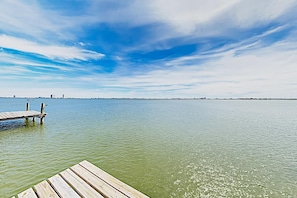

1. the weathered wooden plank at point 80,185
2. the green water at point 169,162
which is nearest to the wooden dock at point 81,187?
the weathered wooden plank at point 80,185

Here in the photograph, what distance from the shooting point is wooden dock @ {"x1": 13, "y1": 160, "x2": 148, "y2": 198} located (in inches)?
152

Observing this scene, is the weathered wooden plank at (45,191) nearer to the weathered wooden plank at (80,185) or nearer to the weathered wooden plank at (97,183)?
the weathered wooden plank at (80,185)

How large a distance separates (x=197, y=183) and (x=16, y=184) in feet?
27.3

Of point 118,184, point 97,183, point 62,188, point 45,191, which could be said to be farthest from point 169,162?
point 45,191

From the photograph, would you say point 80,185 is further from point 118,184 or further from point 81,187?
point 118,184

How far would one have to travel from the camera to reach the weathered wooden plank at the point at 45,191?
3.84 metres

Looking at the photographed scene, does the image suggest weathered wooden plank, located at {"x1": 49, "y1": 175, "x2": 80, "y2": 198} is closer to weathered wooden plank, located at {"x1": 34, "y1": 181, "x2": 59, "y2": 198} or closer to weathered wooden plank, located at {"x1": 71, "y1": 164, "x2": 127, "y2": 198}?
weathered wooden plank, located at {"x1": 34, "y1": 181, "x2": 59, "y2": 198}

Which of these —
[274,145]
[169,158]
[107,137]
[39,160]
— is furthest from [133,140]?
[274,145]

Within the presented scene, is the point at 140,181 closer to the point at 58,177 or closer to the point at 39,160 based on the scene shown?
the point at 58,177

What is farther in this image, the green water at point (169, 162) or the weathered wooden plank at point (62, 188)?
the green water at point (169, 162)

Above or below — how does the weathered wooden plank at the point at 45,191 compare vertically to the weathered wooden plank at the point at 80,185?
below

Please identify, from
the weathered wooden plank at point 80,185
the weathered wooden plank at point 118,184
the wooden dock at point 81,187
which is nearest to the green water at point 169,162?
the weathered wooden plank at point 118,184

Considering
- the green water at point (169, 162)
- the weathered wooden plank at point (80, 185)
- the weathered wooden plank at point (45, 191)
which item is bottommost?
the green water at point (169, 162)

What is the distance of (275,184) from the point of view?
686 centimetres
